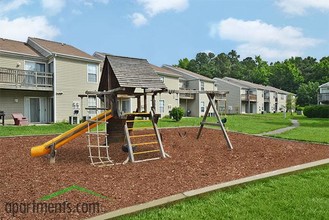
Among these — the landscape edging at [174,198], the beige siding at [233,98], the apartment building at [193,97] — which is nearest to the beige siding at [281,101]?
the beige siding at [233,98]

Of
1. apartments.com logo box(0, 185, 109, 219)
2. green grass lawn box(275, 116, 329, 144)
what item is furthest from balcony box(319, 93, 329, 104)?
apartments.com logo box(0, 185, 109, 219)

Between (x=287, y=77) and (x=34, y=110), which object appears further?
(x=287, y=77)

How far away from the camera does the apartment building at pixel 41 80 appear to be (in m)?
19.5

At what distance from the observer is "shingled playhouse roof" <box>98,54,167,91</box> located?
7.61m

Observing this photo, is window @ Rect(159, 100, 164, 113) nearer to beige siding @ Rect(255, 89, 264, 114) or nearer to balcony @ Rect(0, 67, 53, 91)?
balcony @ Rect(0, 67, 53, 91)

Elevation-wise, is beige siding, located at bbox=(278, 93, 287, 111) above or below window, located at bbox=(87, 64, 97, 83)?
below

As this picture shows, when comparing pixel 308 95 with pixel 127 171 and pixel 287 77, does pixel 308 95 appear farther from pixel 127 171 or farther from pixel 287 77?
pixel 127 171

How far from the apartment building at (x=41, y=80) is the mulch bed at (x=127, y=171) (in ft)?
37.1

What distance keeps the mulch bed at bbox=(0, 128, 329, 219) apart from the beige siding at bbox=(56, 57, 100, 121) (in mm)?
11673

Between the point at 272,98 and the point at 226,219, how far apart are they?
6289 centimetres

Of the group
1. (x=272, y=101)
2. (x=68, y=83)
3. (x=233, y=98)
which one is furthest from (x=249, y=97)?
(x=68, y=83)

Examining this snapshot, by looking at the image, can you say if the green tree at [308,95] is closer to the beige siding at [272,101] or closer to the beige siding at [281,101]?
the beige siding at [281,101]

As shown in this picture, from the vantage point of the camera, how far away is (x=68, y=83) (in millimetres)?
21703

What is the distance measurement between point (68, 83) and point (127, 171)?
58.0 ft
